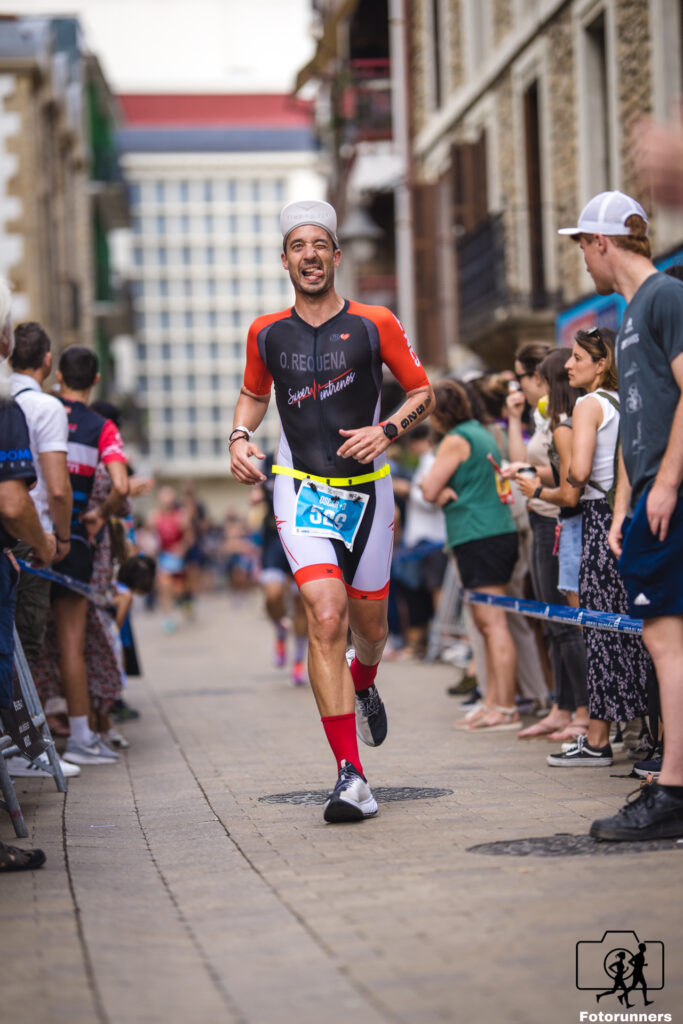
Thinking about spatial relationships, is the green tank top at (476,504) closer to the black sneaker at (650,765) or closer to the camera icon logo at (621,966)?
the black sneaker at (650,765)

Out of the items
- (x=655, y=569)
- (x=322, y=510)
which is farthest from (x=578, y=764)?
(x=655, y=569)

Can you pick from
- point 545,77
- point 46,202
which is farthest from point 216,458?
point 545,77

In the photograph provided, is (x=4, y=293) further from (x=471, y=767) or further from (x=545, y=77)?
(x=545, y=77)

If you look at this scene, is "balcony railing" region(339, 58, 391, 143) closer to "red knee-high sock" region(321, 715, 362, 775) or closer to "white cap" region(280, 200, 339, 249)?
"white cap" region(280, 200, 339, 249)

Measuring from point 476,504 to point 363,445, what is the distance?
3422 mm

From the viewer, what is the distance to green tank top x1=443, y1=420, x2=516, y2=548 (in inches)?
380

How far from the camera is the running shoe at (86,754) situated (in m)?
8.80

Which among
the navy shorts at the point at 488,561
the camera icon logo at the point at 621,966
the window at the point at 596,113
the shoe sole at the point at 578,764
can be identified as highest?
the window at the point at 596,113

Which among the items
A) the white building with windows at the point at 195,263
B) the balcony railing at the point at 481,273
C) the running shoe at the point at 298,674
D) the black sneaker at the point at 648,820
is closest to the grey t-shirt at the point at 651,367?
the black sneaker at the point at 648,820

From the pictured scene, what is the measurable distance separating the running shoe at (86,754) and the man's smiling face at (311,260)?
3.24 metres

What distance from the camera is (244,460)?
650 centimetres

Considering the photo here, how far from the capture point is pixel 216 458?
119812 mm

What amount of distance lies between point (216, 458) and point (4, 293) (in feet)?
375

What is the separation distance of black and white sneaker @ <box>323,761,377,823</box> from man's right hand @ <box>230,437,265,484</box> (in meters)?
1.15
